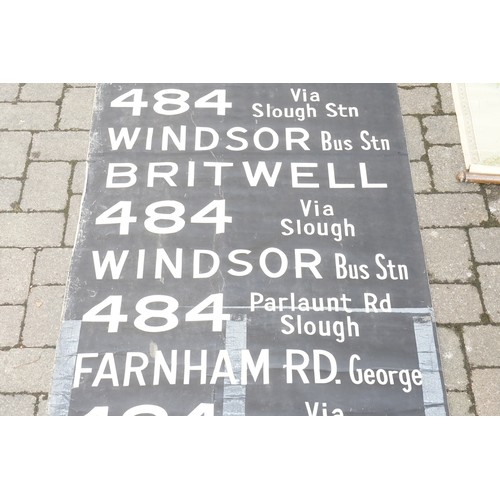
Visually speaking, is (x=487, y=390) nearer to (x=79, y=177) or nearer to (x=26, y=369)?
(x=26, y=369)

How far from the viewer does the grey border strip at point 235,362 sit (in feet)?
9.59

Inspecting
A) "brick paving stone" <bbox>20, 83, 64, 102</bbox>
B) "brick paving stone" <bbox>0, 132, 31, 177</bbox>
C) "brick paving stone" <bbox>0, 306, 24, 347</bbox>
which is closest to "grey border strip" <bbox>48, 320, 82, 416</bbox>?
"brick paving stone" <bbox>0, 306, 24, 347</bbox>

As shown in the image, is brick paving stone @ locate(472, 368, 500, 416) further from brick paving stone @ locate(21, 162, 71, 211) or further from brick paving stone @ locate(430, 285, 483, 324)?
brick paving stone @ locate(21, 162, 71, 211)

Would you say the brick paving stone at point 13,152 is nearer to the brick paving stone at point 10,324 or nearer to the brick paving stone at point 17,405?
Result: the brick paving stone at point 10,324

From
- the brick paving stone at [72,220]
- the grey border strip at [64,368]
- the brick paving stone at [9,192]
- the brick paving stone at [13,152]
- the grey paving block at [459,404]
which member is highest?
the brick paving stone at [13,152]

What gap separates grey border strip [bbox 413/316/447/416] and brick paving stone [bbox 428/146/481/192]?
0.83 metres

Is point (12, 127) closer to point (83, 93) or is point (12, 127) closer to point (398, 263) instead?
point (83, 93)

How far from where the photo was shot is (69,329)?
122 inches

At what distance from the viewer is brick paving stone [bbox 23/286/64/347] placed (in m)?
3.13

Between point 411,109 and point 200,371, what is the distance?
1.96m

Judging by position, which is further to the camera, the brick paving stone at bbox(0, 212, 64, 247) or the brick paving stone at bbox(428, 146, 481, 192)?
the brick paving stone at bbox(428, 146, 481, 192)

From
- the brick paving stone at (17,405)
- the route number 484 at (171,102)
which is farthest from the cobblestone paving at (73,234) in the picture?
the route number 484 at (171,102)

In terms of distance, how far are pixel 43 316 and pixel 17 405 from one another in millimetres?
432

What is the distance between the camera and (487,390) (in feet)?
9.96
